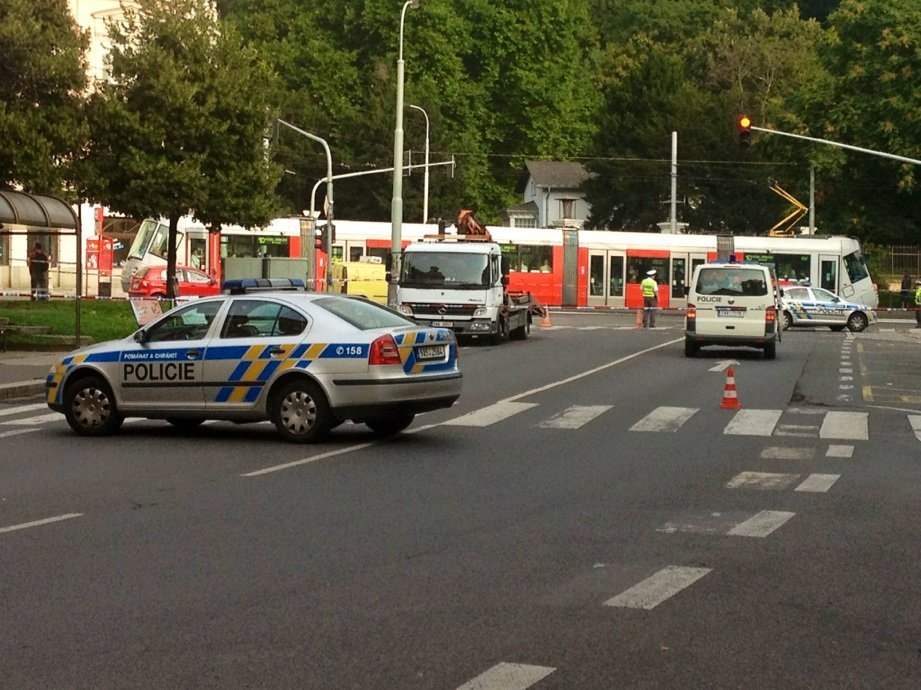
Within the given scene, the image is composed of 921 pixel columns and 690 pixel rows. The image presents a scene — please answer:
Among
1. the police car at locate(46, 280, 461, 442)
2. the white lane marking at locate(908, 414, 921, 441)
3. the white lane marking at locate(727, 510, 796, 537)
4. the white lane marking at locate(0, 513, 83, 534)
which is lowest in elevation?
the white lane marking at locate(908, 414, 921, 441)

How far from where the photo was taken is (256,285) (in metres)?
17.0

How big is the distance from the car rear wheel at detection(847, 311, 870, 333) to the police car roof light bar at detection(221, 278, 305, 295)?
35.4m

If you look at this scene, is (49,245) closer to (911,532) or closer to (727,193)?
(727,193)

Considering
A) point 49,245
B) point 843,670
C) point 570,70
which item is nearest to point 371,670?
point 843,670

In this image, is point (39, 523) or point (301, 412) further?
point (301, 412)

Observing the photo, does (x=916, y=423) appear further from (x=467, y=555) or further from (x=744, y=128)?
(x=744, y=128)

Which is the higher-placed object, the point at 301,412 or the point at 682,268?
the point at 682,268

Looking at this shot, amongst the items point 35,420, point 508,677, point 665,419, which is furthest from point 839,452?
point 508,677

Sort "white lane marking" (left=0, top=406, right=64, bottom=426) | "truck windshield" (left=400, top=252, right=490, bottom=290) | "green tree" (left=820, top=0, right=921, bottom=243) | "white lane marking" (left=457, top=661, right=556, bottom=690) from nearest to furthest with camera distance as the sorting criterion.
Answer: "white lane marking" (left=457, top=661, right=556, bottom=690)
"white lane marking" (left=0, top=406, right=64, bottom=426)
"truck windshield" (left=400, top=252, right=490, bottom=290)
"green tree" (left=820, top=0, right=921, bottom=243)

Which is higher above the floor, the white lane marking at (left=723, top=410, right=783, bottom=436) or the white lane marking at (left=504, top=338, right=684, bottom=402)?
the white lane marking at (left=504, top=338, right=684, bottom=402)

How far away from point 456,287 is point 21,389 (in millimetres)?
15662

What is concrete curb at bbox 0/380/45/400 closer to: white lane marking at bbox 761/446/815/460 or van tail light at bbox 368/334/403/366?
van tail light at bbox 368/334/403/366

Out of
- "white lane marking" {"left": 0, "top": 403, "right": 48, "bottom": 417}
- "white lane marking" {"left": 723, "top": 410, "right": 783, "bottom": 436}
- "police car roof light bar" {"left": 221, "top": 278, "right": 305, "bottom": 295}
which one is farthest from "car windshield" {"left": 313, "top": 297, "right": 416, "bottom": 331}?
"white lane marking" {"left": 0, "top": 403, "right": 48, "bottom": 417}

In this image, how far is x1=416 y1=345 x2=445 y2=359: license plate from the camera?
51.4 feet
